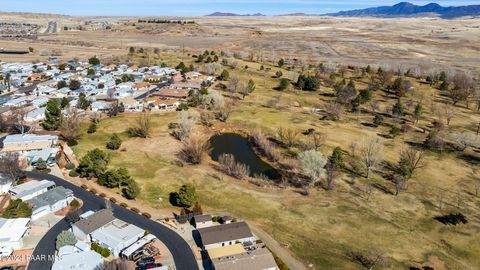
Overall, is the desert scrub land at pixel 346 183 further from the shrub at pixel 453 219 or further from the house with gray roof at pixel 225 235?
the house with gray roof at pixel 225 235

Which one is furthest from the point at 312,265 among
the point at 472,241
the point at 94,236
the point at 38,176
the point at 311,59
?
the point at 311,59

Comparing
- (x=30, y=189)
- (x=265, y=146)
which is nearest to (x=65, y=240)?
(x=30, y=189)

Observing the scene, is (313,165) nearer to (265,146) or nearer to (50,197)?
(265,146)

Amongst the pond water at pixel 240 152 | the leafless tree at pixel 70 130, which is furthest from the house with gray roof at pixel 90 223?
the leafless tree at pixel 70 130

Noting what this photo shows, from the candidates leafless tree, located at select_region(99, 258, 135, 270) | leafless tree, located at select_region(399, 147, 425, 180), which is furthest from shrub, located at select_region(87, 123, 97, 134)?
leafless tree, located at select_region(399, 147, 425, 180)

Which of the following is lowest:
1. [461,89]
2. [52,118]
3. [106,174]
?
[106,174]
